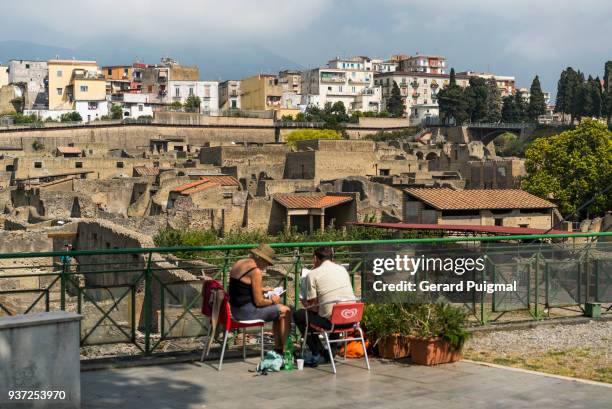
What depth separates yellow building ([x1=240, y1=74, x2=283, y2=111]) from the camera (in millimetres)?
111812

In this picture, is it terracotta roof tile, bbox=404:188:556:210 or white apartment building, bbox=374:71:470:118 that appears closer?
terracotta roof tile, bbox=404:188:556:210

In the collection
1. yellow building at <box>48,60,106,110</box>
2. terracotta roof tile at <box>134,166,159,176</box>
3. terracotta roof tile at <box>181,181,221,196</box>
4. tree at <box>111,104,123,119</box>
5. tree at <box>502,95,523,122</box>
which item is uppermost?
yellow building at <box>48,60,106,110</box>

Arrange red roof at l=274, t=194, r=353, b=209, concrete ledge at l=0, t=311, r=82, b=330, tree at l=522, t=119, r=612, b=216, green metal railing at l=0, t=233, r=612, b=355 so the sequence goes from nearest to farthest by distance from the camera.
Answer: concrete ledge at l=0, t=311, r=82, b=330
green metal railing at l=0, t=233, r=612, b=355
red roof at l=274, t=194, r=353, b=209
tree at l=522, t=119, r=612, b=216

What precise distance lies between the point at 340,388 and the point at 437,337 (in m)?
1.35

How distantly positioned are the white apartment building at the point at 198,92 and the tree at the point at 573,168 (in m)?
66.8

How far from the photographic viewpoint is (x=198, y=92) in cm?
11475

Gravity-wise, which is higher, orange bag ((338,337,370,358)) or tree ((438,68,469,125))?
tree ((438,68,469,125))

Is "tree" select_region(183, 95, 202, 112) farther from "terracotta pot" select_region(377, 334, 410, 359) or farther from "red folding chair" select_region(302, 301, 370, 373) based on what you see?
"red folding chair" select_region(302, 301, 370, 373)

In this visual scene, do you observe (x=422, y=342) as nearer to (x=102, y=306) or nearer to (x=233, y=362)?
(x=233, y=362)

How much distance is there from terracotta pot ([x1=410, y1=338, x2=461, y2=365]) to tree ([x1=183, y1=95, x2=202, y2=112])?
96234mm

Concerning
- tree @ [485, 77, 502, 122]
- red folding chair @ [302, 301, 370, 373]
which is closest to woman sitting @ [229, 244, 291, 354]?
red folding chair @ [302, 301, 370, 373]

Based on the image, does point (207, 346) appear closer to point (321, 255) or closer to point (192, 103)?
point (321, 255)

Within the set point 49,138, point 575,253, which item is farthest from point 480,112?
point 575,253

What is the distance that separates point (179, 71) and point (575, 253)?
106308mm
